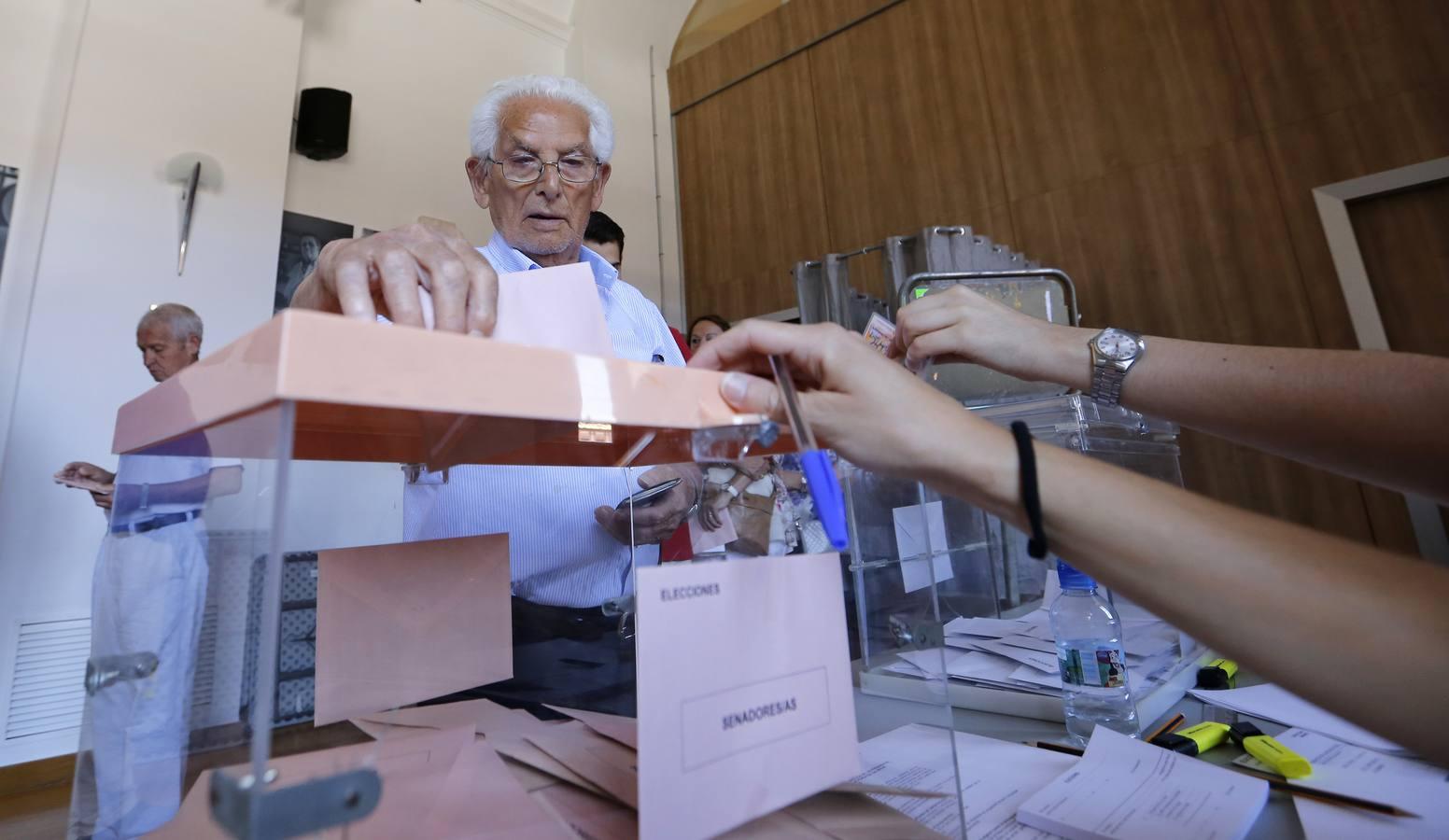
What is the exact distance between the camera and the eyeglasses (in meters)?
1.24

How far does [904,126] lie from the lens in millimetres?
3465

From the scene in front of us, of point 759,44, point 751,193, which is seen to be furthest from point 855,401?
point 759,44

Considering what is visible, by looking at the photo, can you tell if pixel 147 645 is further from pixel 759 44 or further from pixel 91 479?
pixel 759 44

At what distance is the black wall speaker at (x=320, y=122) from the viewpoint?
2.79 m

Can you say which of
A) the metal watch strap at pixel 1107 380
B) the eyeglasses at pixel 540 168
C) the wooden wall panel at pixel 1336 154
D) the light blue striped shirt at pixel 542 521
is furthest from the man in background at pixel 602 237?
the wooden wall panel at pixel 1336 154

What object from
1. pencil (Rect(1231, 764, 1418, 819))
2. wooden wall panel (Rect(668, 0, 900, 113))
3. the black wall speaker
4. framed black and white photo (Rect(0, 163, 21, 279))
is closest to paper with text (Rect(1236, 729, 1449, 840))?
pencil (Rect(1231, 764, 1418, 819))

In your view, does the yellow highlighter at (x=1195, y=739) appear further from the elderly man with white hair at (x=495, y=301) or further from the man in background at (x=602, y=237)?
the man in background at (x=602, y=237)

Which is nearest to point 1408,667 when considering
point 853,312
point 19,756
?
point 853,312

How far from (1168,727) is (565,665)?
625mm

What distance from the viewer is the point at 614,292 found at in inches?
50.3

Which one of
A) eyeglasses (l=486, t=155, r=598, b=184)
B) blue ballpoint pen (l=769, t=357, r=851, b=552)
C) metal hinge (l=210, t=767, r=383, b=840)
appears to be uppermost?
eyeglasses (l=486, t=155, r=598, b=184)

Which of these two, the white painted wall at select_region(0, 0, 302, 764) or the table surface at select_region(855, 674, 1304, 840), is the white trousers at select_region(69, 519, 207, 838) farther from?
the white painted wall at select_region(0, 0, 302, 764)

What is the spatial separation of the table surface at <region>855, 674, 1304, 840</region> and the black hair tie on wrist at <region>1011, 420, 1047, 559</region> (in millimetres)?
152

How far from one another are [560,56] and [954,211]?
2.53 metres
